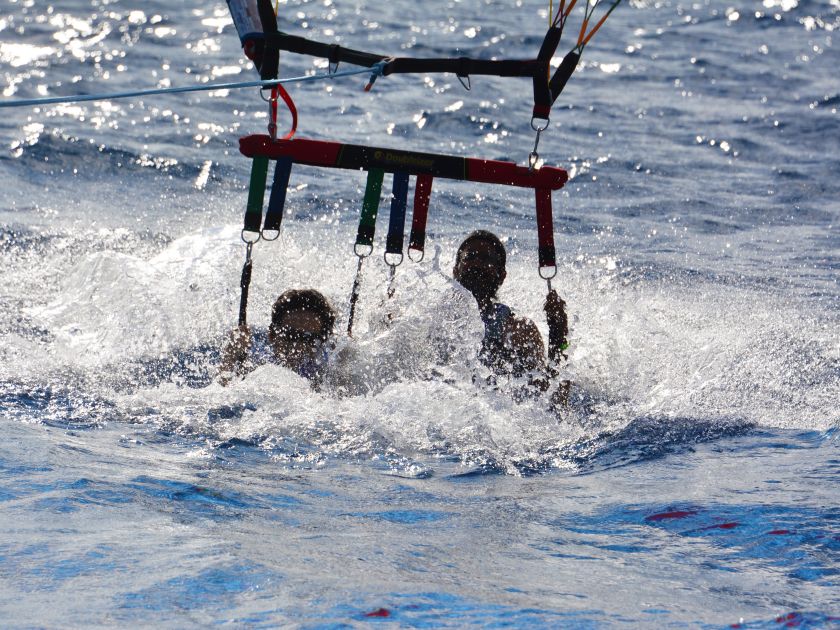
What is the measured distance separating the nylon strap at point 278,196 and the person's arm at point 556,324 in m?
1.34

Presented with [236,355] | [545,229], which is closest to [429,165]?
[545,229]

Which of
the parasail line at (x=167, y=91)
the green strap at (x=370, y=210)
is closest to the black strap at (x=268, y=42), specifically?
the parasail line at (x=167, y=91)

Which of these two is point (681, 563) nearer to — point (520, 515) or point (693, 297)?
point (520, 515)

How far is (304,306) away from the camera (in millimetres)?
5262

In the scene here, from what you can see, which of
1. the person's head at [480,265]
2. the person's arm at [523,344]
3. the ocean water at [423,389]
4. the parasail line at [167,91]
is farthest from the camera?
the person's head at [480,265]

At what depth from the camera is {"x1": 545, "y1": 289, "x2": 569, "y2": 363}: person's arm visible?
4.93 meters

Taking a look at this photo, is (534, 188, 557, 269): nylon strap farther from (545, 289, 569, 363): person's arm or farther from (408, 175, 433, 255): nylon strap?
(408, 175, 433, 255): nylon strap

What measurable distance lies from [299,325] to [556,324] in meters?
1.31

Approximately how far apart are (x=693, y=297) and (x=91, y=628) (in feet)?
18.1

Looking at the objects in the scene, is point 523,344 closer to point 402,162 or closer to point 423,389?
point 423,389

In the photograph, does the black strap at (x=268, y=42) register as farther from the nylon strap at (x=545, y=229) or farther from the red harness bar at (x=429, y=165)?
the nylon strap at (x=545, y=229)

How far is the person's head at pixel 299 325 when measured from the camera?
525 cm

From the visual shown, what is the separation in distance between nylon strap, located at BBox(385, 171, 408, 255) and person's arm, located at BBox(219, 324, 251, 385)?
0.82 m

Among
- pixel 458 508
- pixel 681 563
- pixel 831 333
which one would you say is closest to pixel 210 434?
pixel 458 508
